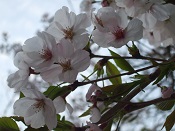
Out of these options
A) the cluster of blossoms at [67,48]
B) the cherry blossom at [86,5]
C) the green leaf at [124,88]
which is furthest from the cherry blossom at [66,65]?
the cherry blossom at [86,5]

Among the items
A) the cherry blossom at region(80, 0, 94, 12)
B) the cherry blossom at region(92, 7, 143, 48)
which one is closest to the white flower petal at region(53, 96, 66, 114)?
the cherry blossom at region(92, 7, 143, 48)

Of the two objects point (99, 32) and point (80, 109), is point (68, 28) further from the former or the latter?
point (80, 109)

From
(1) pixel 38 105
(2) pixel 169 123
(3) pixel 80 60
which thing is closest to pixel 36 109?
(1) pixel 38 105

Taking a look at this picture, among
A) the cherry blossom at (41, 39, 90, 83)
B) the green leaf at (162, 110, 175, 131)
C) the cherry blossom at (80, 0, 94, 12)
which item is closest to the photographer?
the cherry blossom at (41, 39, 90, 83)

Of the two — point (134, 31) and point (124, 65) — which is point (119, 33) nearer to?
point (134, 31)

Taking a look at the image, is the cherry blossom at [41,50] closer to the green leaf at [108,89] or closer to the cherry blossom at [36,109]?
the cherry blossom at [36,109]

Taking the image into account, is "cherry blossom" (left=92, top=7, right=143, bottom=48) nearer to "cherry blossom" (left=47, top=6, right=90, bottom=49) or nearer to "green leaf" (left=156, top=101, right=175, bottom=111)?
"cherry blossom" (left=47, top=6, right=90, bottom=49)

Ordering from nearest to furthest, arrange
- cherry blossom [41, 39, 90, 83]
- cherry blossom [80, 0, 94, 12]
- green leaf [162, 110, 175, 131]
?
1. cherry blossom [41, 39, 90, 83]
2. green leaf [162, 110, 175, 131]
3. cherry blossom [80, 0, 94, 12]
